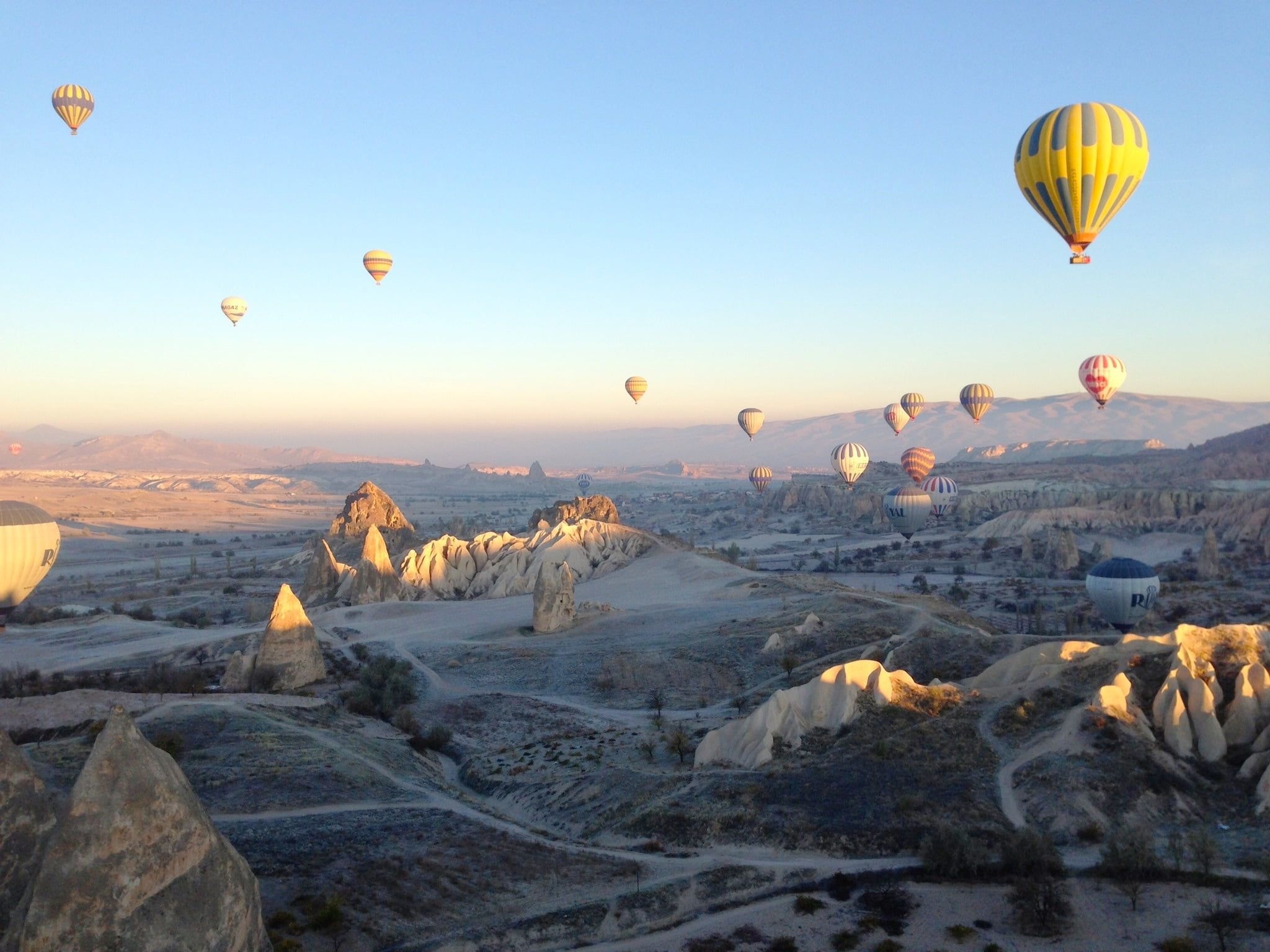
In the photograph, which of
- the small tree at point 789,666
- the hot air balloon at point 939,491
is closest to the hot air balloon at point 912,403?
the hot air balloon at point 939,491

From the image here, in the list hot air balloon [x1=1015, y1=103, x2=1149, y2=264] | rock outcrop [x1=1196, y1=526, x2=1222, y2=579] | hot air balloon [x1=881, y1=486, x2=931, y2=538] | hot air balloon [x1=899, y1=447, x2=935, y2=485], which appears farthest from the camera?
hot air balloon [x1=899, y1=447, x2=935, y2=485]

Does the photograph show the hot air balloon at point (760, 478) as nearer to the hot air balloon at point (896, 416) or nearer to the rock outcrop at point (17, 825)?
the hot air balloon at point (896, 416)

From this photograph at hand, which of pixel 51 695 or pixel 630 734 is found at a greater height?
pixel 51 695

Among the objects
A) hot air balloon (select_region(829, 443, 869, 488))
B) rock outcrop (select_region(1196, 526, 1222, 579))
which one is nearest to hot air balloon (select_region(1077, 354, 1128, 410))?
rock outcrop (select_region(1196, 526, 1222, 579))

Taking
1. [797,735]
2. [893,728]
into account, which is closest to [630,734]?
[797,735]

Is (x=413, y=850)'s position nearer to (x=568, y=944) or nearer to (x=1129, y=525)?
(x=568, y=944)

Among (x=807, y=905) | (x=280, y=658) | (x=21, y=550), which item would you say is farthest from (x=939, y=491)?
(x=807, y=905)

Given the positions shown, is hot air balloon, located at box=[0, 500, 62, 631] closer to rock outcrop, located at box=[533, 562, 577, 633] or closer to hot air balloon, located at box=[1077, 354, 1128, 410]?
rock outcrop, located at box=[533, 562, 577, 633]
